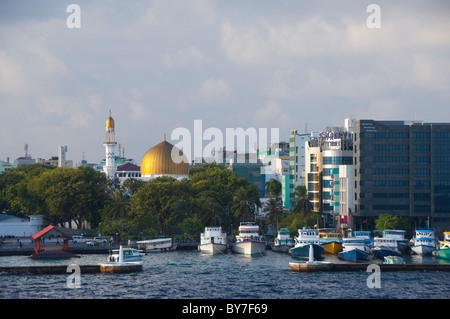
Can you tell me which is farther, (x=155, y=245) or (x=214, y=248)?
(x=155, y=245)

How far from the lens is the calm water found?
79.1 m

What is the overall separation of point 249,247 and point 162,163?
57464 mm

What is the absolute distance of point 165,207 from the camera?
144250 mm

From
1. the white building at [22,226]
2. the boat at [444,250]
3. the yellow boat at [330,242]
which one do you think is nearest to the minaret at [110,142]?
the white building at [22,226]

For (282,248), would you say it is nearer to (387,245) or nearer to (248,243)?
(248,243)

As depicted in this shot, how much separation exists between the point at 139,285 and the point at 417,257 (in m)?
51.4

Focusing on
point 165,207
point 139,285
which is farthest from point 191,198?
point 139,285

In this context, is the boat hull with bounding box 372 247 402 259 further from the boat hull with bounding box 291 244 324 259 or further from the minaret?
the minaret

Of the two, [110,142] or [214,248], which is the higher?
[110,142]

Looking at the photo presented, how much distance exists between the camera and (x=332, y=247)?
124000mm

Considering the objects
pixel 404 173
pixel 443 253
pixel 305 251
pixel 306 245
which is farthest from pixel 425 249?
pixel 404 173

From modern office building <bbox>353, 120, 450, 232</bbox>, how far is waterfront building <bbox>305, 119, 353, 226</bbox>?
745cm

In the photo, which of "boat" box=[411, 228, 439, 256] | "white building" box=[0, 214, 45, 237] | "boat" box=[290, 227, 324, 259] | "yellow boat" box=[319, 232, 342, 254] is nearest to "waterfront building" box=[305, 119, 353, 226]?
"yellow boat" box=[319, 232, 342, 254]

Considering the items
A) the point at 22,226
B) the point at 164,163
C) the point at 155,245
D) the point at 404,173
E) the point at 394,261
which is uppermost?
the point at 164,163
